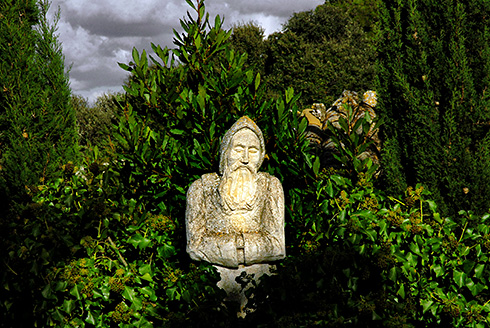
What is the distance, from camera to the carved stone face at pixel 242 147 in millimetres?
3510

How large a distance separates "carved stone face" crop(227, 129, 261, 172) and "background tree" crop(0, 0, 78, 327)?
3.91 meters

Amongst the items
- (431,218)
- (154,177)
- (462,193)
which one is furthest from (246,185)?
(462,193)

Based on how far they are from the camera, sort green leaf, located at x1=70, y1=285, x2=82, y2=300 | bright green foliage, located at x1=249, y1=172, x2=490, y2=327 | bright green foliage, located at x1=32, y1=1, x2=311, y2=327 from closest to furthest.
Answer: bright green foliage, located at x1=249, y1=172, x2=490, y2=327 < green leaf, located at x1=70, y1=285, x2=82, y2=300 < bright green foliage, located at x1=32, y1=1, x2=311, y2=327

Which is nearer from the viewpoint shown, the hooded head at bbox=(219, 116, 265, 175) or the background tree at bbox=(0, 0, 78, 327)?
the hooded head at bbox=(219, 116, 265, 175)

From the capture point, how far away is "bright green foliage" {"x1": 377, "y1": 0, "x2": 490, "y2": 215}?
413cm

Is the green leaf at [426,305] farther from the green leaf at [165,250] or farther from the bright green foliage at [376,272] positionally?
the green leaf at [165,250]

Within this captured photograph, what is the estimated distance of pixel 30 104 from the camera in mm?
6629

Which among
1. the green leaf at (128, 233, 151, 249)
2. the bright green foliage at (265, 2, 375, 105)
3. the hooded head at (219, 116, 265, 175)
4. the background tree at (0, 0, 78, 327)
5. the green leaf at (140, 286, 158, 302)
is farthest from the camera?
the bright green foliage at (265, 2, 375, 105)

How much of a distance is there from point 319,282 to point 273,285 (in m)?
0.33

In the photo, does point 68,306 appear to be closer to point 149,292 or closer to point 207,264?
point 149,292

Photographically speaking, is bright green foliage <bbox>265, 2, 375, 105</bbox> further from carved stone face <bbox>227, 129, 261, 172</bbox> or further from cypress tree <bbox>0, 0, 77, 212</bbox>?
carved stone face <bbox>227, 129, 261, 172</bbox>

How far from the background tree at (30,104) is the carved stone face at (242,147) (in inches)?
154

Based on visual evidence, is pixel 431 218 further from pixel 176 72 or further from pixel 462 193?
pixel 176 72

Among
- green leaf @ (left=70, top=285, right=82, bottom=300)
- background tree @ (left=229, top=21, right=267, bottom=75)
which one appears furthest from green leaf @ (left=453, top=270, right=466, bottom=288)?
background tree @ (left=229, top=21, right=267, bottom=75)
